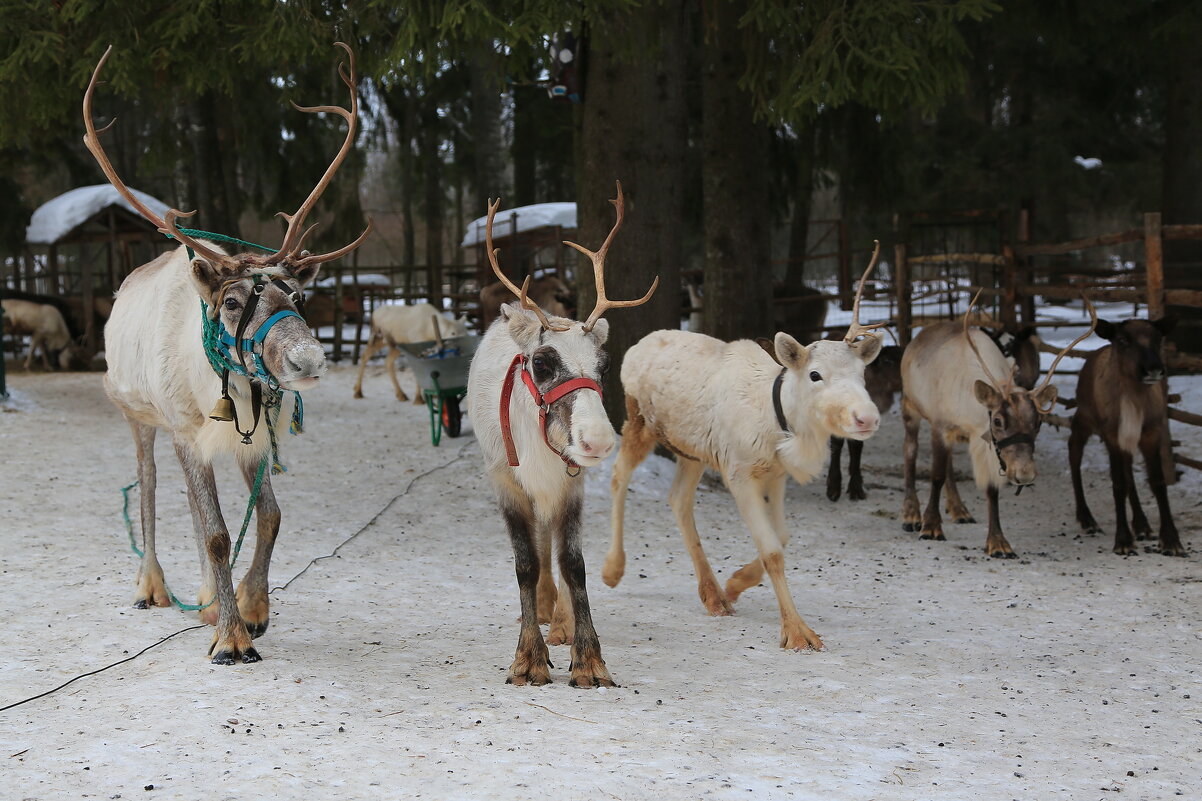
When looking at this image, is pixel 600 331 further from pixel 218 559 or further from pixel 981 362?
pixel 981 362

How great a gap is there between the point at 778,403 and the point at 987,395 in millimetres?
2448

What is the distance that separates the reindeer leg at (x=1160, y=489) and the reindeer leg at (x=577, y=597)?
433 cm

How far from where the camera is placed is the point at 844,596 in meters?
6.31

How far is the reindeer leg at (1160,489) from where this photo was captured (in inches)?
279

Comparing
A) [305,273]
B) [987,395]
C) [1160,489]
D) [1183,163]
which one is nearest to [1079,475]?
[1160,489]

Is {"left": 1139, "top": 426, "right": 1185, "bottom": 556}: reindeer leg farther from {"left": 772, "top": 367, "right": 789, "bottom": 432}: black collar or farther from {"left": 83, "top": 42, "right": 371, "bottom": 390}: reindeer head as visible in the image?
{"left": 83, "top": 42, "right": 371, "bottom": 390}: reindeer head

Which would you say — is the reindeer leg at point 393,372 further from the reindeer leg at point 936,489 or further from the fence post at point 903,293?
the reindeer leg at point 936,489

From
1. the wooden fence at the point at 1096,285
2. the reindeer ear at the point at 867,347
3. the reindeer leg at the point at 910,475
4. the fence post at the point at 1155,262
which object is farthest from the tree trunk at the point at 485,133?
the reindeer ear at the point at 867,347

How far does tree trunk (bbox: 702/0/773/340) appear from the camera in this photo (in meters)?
10.7

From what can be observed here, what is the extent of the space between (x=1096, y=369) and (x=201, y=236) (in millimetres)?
5969

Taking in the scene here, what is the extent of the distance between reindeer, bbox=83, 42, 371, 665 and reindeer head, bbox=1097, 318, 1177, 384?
5.24 metres

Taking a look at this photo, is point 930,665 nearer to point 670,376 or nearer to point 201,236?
point 670,376

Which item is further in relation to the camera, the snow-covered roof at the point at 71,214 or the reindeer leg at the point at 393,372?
the snow-covered roof at the point at 71,214

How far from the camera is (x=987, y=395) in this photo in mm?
7324
